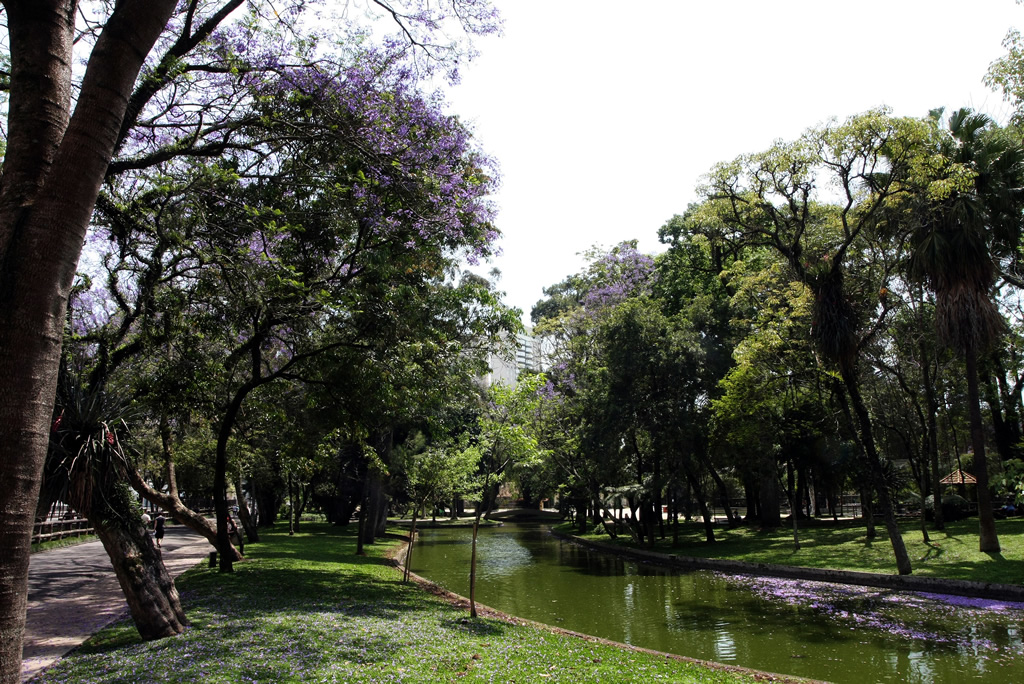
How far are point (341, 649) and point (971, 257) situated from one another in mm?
17541

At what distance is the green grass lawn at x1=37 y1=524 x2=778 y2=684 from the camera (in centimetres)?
666

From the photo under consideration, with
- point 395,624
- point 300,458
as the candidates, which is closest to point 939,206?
point 395,624

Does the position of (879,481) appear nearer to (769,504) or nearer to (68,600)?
(769,504)

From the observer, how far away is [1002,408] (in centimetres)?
2881

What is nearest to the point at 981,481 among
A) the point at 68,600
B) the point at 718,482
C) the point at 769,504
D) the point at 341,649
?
the point at 718,482

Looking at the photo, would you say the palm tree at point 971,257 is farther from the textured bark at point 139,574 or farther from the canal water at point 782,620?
the textured bark at point 139,574

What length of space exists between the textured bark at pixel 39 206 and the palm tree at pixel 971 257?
17595 mm

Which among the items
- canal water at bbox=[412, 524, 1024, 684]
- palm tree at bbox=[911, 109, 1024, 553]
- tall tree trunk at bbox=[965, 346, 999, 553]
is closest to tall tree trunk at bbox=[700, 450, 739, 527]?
canal water at bbox=[412, 524, 1024, 684]

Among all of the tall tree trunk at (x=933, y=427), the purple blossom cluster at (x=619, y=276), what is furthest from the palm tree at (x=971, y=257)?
the purple blossom cluster at (x=619, y=276)

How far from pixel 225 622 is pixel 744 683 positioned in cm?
713

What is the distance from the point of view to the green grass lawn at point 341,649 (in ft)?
21.8

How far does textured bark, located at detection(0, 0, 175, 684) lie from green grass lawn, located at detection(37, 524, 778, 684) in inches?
165

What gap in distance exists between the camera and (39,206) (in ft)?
10.4

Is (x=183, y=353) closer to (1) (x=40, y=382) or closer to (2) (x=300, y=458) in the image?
(2) (x=300, y=458)
